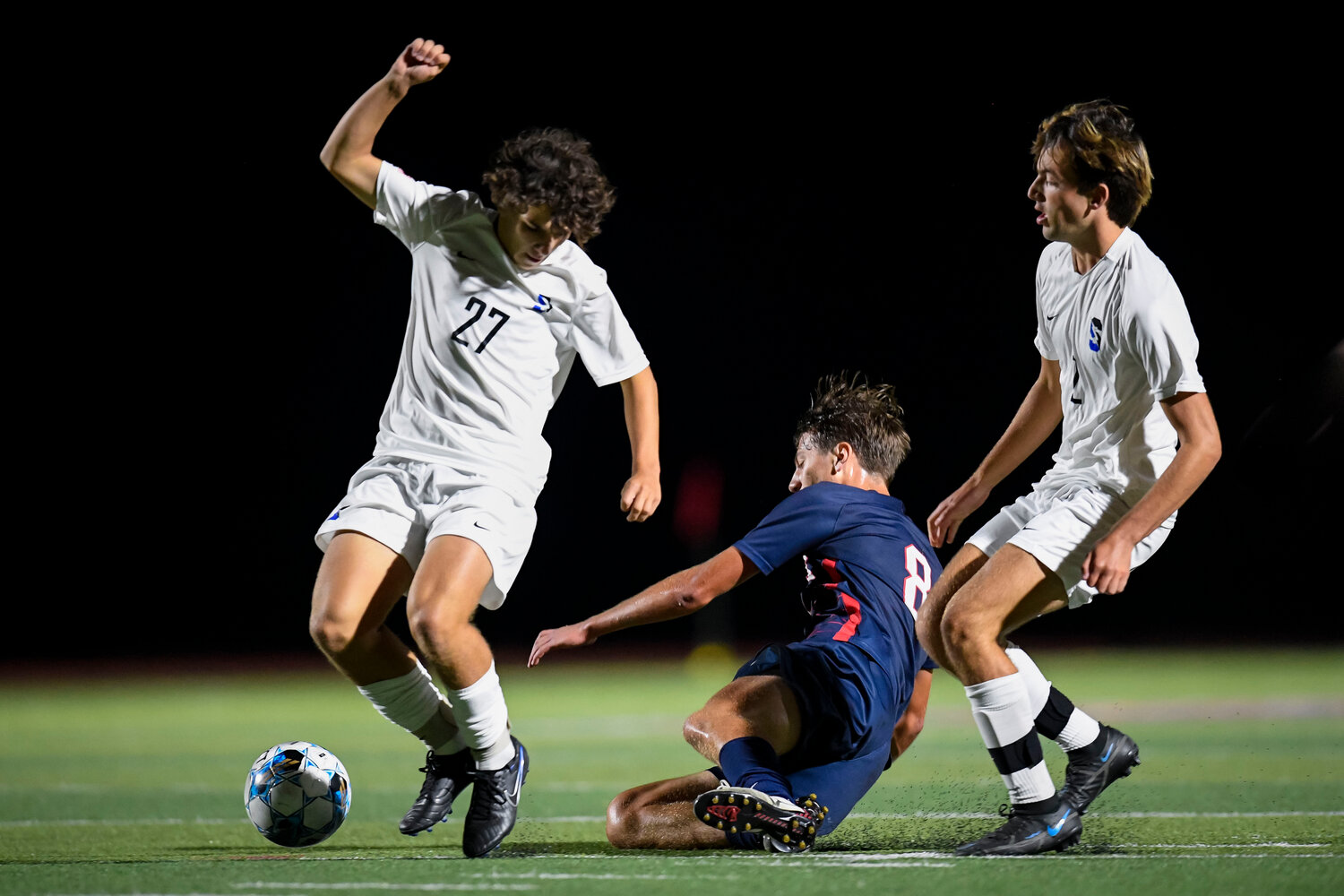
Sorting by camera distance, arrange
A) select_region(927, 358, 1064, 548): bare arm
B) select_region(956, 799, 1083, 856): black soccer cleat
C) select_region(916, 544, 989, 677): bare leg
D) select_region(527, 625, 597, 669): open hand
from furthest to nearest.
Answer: select_region(927, 358, 1064, 548): bare arm < select_region(916, 544, 989, 677): bare leg < select_region(527, 625, 597, 669): open hand < select_region(956, 799, 1083, 856): black soccer cleat

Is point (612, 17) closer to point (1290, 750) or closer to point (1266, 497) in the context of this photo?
point (1266, 497)

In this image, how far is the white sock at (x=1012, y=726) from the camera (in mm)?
3795

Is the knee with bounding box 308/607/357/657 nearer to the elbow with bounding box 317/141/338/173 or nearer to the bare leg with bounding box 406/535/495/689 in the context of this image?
the bare leg with bounding box 406/535/495/689

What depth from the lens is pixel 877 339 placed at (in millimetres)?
18438

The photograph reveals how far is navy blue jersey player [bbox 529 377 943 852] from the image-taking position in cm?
394

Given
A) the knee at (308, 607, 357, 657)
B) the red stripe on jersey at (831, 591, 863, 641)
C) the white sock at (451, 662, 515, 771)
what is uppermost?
the red stripe on jersey at (831, 591, 863, 641)

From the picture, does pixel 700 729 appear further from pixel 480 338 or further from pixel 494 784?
pixel 480 338

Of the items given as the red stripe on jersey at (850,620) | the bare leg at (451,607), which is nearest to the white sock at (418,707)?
the bare leg at (451,607)

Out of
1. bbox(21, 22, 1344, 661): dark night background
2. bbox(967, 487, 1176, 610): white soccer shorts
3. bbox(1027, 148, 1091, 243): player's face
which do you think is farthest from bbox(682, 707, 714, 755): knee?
bbox(21, 22, 1344, 661): dark night background

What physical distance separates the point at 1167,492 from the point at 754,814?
4.61ft

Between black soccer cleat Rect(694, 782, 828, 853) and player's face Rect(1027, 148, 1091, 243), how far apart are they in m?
1.85

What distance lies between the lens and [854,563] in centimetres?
431

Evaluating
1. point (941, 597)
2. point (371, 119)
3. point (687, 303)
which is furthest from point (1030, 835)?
point (687, 303)

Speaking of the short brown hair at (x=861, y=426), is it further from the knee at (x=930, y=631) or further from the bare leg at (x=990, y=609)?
the bare leg at (x=990, y=609)
